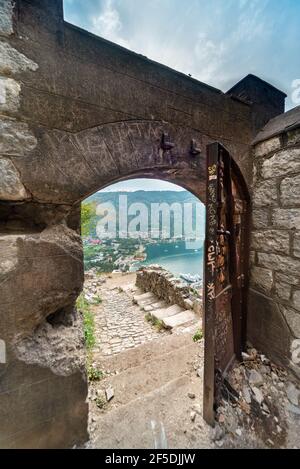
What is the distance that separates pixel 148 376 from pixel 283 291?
171 centimetres

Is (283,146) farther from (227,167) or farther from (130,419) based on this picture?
(130,419)

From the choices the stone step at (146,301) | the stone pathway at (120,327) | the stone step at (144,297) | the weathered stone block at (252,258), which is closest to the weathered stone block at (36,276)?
the weathered stone block at (252,258)

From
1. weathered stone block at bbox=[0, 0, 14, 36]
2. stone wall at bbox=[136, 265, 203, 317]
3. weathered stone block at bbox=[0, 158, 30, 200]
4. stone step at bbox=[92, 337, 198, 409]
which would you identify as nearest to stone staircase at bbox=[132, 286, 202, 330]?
stone wall at bbox=[136, 265, 203, 317]

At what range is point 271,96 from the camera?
2.07 m

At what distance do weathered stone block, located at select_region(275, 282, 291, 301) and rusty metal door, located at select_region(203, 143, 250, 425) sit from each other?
31 cm

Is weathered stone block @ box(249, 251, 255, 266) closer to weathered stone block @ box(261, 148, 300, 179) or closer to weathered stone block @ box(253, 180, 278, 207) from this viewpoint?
weathered stone block @ box(253, 180, 278, 207)

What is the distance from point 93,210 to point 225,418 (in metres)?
8.83

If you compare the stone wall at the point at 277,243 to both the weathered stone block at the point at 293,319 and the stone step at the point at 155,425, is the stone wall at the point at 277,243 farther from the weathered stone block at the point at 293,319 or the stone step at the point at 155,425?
the stone step at the point at 155,425

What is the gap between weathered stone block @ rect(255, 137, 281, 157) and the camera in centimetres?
176

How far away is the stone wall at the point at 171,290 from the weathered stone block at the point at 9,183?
12.8 ft

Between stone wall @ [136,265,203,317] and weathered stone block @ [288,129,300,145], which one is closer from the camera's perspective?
weathered stone block @ [288,129,300,145]

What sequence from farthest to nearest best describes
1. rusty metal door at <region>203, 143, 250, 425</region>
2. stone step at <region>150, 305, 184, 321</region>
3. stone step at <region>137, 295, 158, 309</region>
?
stone step at <region>137, 295, 158, 309</region> < stone step at <region>150, 305, 184, 321</region> < rusty metal door at <region>203, 143, 250, 425</region>

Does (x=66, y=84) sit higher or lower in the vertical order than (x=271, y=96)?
lower
